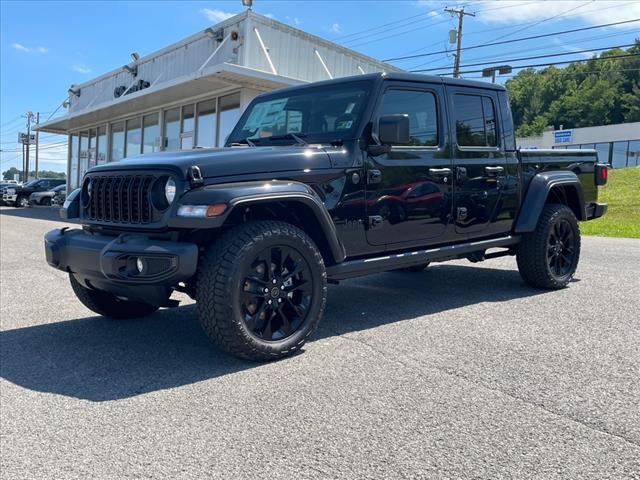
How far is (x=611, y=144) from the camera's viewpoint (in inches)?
2002

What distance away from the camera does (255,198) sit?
343 centimetres

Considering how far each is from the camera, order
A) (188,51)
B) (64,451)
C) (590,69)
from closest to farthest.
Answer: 1. (64,451)
2. (188,51)
3. (590,69)

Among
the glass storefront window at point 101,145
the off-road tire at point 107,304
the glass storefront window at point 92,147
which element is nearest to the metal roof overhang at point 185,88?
the glass storefront window at point 101,145

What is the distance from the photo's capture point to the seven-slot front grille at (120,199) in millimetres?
3523

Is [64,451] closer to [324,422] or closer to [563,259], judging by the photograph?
[324,422]

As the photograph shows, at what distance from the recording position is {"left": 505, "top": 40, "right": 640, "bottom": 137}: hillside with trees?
266 feet

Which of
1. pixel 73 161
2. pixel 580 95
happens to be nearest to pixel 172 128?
pixel 73 161

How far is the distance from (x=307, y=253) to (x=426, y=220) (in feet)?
4.41

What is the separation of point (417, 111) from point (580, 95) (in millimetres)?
89754

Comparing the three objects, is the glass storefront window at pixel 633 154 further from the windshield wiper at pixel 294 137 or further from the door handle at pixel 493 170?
the windshield wiper at pixel 294 137

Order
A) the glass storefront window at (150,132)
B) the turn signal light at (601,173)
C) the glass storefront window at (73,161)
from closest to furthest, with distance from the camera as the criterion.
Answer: the turn signal light at (601,173)
the glass storefront window at (150,132)
the glass storefront window at (73,161)

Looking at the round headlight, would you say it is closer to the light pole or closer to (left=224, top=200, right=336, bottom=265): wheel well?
(left=224, top=200, right=336, bottom=265): wheel well

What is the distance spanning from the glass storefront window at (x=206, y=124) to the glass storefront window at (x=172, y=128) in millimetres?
1490

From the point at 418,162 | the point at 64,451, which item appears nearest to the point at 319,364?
the point at 64,451
